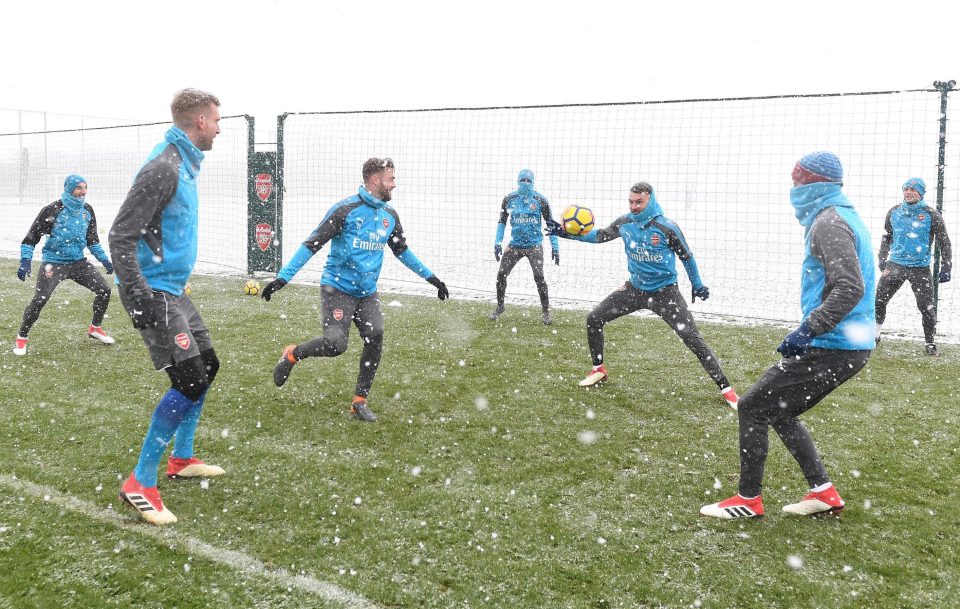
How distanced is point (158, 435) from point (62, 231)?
469 cm

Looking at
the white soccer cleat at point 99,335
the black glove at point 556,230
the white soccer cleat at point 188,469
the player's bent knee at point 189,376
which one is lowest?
the white soccer cleat at point 188,469

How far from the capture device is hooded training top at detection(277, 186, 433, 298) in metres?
5.10

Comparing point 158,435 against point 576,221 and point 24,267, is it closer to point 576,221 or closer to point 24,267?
point 576,221

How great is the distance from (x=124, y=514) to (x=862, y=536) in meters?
3.91

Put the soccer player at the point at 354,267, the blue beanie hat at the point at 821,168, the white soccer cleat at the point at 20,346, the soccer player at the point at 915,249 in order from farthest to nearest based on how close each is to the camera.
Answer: the soccer player at the point at 915,249 < the white soccer cleat at the point at 20,346 < the soccer player at the point at 354,267 < the blue beanie hat at the point at 821,168

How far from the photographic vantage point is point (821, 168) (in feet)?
11.6

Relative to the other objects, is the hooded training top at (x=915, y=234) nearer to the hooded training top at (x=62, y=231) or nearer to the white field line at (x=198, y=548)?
the white field line at (x=198, y=548)

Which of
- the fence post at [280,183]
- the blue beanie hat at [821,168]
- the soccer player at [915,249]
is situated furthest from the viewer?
the fence post at [280,183]

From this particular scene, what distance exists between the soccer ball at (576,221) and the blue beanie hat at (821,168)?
339 cm

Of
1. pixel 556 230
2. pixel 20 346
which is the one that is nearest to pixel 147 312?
pixel 556 230

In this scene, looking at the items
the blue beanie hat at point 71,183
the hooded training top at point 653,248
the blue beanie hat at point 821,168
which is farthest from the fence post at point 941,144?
the blue beanie hat at point 71,183

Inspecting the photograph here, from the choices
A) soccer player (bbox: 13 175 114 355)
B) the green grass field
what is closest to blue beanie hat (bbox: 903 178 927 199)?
the green grass field

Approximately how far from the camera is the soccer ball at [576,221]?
6.91 meters

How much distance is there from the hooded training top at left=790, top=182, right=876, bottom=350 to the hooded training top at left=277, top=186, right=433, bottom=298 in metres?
2.87
